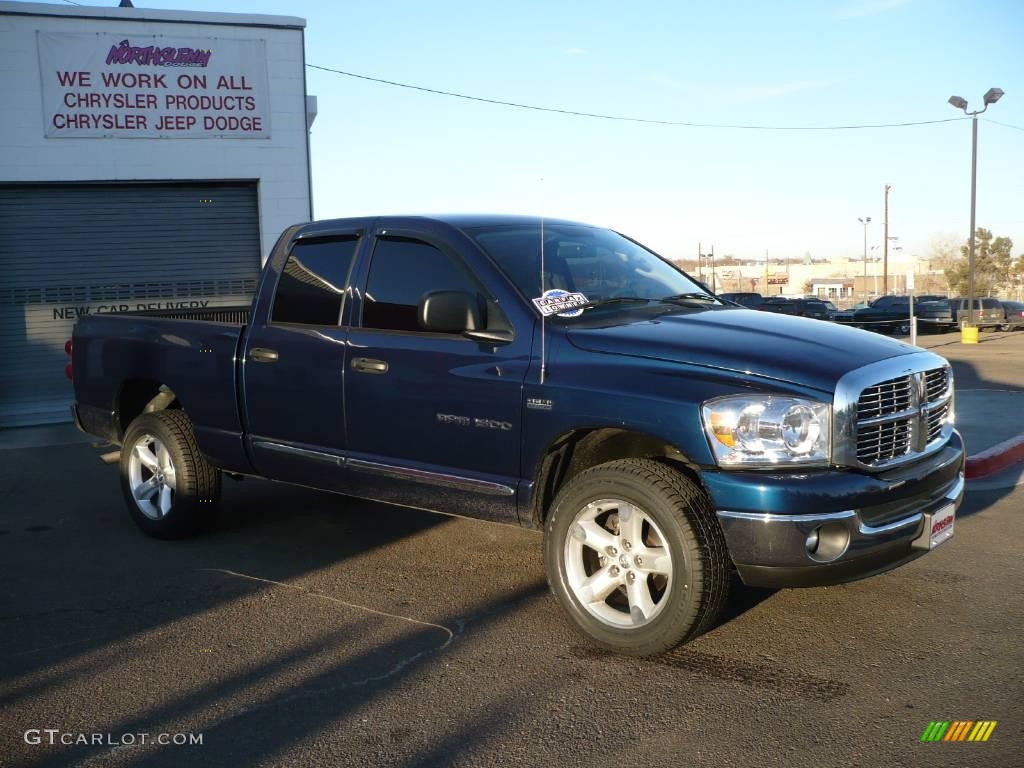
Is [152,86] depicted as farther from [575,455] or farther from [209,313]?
[575,455]

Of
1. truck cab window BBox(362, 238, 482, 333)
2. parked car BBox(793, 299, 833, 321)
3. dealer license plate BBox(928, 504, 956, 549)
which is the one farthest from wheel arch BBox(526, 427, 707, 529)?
parked car BBox(793, 299, 833, 321)

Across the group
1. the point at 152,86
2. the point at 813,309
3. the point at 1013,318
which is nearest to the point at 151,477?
the point at 152,86

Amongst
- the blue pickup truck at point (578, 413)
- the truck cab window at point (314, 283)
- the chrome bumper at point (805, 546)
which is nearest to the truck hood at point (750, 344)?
the blue pickup truck at point (578, 413)

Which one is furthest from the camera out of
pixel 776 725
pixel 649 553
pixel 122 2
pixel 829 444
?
pixel 122 2

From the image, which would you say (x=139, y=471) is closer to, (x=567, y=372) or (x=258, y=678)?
(x=258, y=678)

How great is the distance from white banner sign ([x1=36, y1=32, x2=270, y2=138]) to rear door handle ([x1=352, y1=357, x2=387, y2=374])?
969cm

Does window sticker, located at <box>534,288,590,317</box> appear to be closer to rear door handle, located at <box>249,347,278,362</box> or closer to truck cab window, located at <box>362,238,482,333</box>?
truck cab window, located at <box>362,238,482,333</box>

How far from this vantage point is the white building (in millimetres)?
12938

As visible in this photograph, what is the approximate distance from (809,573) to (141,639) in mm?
2909

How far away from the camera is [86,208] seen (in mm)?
13367

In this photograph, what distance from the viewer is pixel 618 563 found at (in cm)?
423

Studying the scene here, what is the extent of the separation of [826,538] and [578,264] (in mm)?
2011

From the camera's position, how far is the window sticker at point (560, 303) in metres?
4.67

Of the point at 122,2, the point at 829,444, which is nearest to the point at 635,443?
the point at 829,444
